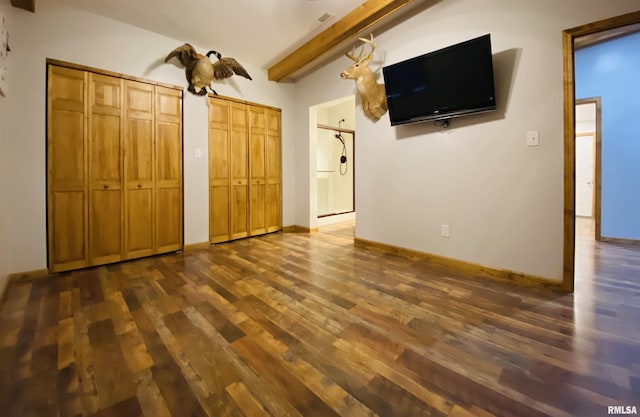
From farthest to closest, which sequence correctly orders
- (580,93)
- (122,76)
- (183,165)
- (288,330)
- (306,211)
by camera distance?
(306,211) → (580,93) → (183,165) → (122,76) → (288,330)

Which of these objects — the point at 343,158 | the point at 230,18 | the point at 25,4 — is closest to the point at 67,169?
the point at 25,4

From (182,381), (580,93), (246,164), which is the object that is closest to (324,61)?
(246,164)

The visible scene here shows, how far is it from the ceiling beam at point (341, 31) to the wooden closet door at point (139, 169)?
1.91m

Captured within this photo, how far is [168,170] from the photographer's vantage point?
3.55m

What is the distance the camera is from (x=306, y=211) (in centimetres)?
486

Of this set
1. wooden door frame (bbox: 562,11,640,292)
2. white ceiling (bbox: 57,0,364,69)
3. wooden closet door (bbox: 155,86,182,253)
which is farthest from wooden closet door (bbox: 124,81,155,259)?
wooden door frame (bbox: 562,11,640,292)

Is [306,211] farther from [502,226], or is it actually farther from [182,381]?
[182,381]

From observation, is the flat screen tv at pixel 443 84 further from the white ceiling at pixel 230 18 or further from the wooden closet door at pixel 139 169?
the wooden closet door at pixel 139 169

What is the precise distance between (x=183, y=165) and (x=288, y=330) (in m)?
2.87

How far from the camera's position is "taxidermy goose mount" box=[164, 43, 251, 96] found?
3.48 metres

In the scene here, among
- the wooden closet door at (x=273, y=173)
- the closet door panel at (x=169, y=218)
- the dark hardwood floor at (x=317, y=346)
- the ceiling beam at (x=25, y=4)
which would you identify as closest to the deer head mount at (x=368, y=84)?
the wooden closet door at (x=273, y=173)

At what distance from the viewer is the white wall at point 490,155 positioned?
2.29m

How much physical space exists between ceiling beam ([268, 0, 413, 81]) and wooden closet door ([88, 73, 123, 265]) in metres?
2.19

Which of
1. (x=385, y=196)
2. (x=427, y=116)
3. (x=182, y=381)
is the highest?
(x=427, y=116)
